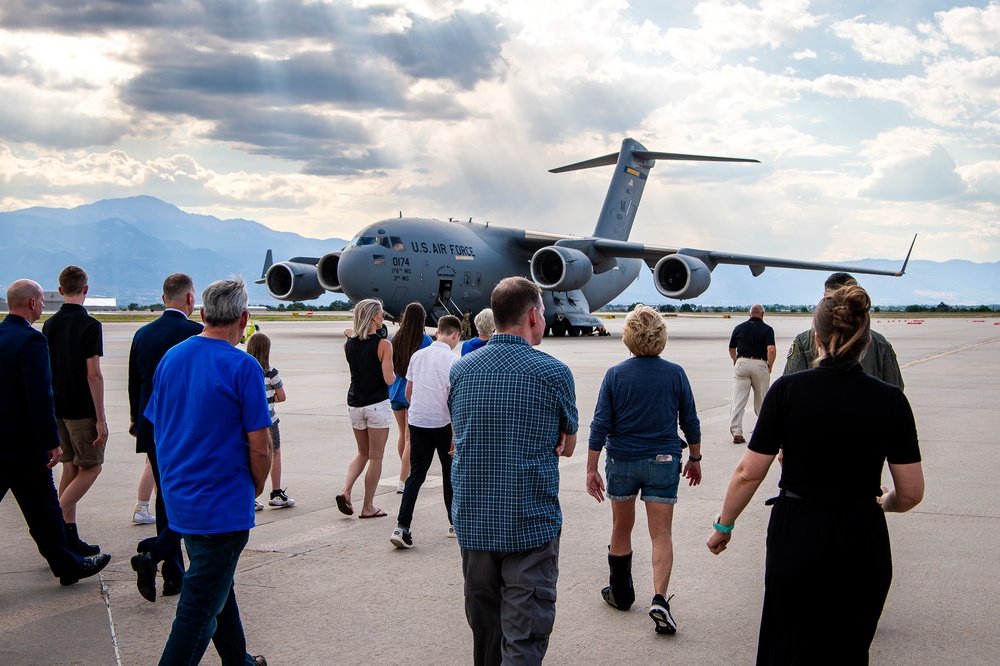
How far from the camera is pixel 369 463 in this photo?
6.32 meters

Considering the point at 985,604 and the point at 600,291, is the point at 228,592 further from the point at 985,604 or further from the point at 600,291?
the point at 600,291

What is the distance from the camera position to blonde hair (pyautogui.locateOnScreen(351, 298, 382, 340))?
644cm

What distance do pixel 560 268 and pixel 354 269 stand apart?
729cm

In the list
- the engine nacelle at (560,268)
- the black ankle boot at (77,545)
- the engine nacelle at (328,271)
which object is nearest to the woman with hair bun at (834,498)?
the black ankle boot at (77,545)

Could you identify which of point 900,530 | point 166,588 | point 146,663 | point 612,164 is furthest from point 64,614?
point 612,164

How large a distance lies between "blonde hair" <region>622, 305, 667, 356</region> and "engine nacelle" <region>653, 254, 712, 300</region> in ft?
79.5

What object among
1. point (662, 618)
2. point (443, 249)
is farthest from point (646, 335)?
point (443, 249)

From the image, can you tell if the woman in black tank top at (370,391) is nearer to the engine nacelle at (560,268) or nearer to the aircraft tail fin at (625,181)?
the engine nacelle at (560,268)

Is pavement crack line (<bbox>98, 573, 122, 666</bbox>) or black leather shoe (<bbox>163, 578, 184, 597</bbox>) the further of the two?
black leather shoe (<bbox>163, 578, 184, 597</bbox>)

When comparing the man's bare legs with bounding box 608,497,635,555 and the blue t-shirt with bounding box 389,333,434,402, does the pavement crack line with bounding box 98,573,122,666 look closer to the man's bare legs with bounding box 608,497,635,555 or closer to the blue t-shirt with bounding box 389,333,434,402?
the blue t-shirt with bounding box 389,333,434,402

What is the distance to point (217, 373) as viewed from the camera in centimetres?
338

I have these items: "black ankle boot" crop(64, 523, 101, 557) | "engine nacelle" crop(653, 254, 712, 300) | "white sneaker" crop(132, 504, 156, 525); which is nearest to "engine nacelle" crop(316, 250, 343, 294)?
"engine nacelle" crop(653, 254, 712, 300)

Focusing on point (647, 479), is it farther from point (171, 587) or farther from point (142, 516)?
point (142, 516)

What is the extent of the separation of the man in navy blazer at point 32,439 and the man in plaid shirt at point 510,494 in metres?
2.90
